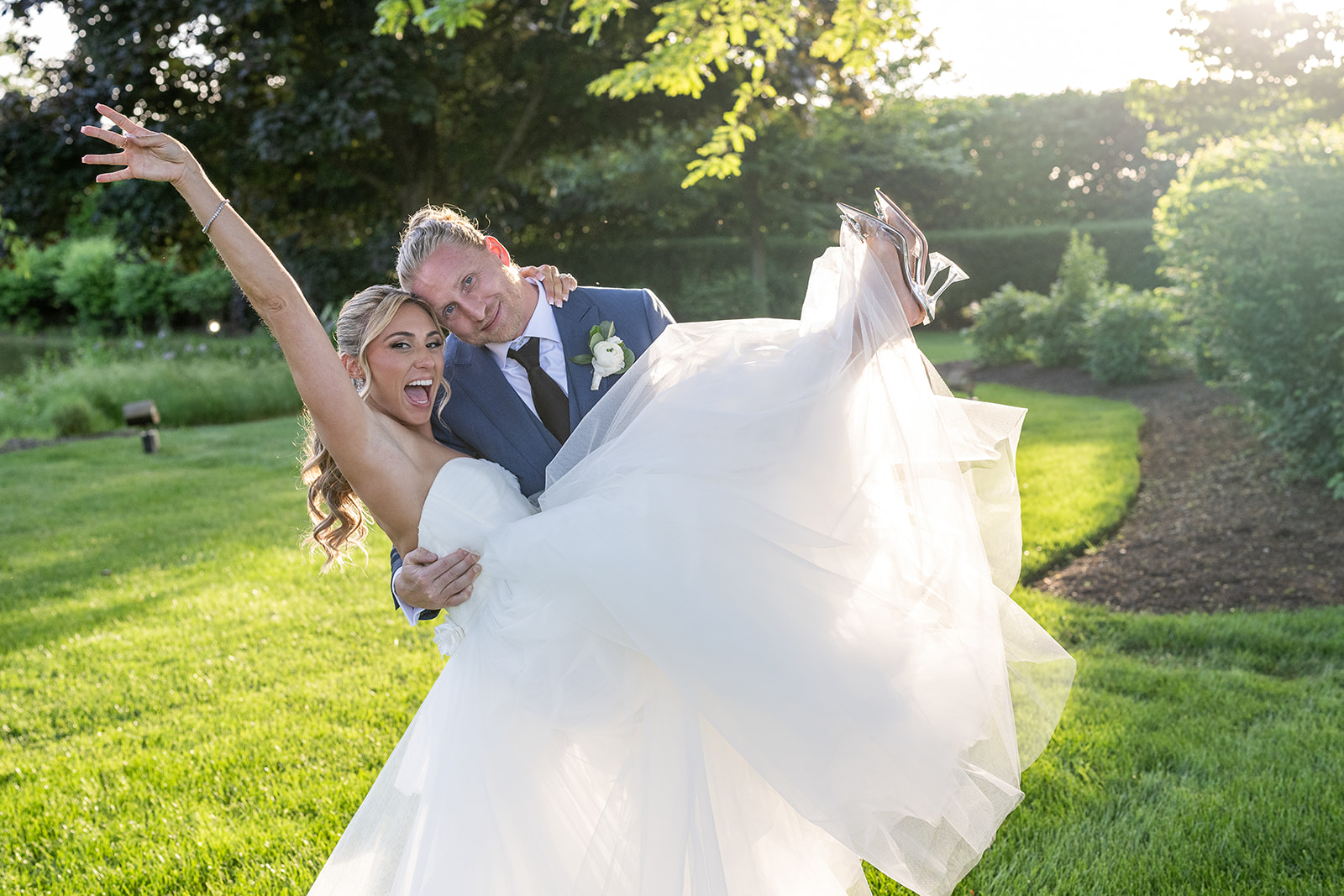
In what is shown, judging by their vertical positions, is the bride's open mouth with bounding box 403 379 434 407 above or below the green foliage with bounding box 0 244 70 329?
above

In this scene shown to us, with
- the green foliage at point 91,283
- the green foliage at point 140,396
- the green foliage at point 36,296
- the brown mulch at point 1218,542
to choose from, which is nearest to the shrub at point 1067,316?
the brown mulch at point 1218,542

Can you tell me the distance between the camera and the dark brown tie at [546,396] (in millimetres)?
2852

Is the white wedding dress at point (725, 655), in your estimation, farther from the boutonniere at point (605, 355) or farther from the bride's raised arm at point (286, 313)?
the boutonniere at point (605, 355)

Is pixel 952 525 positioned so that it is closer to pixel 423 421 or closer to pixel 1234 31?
pixel 423 421

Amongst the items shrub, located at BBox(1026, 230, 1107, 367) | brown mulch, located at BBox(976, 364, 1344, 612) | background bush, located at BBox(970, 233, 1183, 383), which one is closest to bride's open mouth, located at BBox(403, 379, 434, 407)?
brown mulch, located at BBox(976, 364, 1344, 612)

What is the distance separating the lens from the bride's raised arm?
2.06 m

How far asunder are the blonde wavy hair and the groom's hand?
38 centimetres

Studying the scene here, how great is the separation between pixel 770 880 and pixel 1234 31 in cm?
943

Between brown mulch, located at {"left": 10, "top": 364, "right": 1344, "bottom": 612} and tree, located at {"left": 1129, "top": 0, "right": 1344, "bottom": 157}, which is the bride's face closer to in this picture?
brown mulch, located at {"left": 10, "top": 364, "right": 1344, "bottom": 612}

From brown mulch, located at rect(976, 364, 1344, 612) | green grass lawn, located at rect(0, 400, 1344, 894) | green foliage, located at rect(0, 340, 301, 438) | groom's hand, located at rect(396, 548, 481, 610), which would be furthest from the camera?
green foliage, located at rect(0, 340, 301, 438)

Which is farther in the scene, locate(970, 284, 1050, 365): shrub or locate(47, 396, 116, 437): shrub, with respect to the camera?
locate(970, 284, 1050, 365): shrub

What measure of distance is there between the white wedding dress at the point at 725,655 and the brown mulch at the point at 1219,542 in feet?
11.9

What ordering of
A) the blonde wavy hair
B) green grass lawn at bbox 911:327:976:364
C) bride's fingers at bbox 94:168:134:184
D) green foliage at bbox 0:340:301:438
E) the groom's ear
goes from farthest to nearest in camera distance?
1. green grass lawn at bbox 911:327:976:364
2. green foliage at bbox 0:340:301:438
3. the groom's ear
4. the blonde wavy hair
5. bride's fingers at bbox 94:168:134:184

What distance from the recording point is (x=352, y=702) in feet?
15.2
